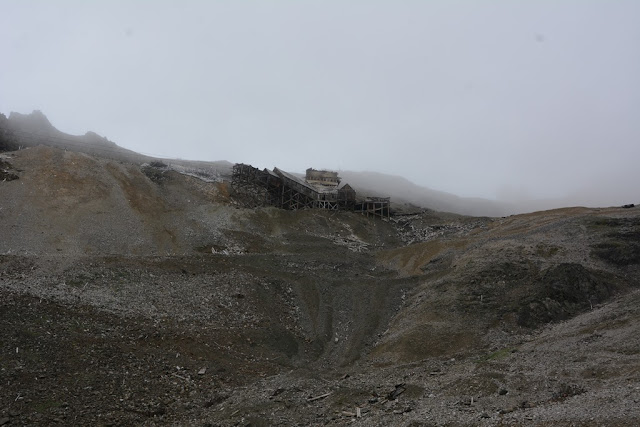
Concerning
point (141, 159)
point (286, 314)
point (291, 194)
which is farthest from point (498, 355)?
point (141, 159)

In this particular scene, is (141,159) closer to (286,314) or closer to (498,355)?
(286,314)

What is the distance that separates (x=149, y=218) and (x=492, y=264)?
29.4 m

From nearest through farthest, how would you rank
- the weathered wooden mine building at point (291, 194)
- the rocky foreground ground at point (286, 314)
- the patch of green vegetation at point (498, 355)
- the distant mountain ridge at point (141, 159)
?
the rocky foreground ground at point (286, 314)
the patch of green vegetation at point (498, 355)
the weathered wooden mine building at point (291, 194)
the distant mountain ridge at point (141, 159)

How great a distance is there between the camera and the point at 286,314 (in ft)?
114

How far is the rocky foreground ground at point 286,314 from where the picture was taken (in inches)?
821

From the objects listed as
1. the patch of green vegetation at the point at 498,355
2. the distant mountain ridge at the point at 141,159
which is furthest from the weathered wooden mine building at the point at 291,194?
the patch of green vegetation at the point at 498,355

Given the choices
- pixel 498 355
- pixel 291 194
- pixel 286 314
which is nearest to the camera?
pixel 498 355

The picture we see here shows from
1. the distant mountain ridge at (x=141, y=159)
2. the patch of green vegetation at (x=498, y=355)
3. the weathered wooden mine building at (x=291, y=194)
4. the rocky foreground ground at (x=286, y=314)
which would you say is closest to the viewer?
the rocky foreground ground at (x=286, y=314)

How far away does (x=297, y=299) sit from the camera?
37031mm

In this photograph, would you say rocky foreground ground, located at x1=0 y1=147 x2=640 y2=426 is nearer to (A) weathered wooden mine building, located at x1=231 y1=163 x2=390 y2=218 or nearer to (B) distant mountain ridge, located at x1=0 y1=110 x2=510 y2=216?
(A) weathered wooden mine building, located at x1=231 y1=163 x2=390 y2=218

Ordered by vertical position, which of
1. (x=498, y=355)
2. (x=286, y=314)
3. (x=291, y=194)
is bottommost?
(x=286, y=314)

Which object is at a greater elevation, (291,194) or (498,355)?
(291,194)

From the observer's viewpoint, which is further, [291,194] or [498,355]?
[291,194]

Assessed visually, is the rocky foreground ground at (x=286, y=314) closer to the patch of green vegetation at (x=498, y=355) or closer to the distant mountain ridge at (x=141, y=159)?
the patch of green vegetation at (x=498, y=355)
